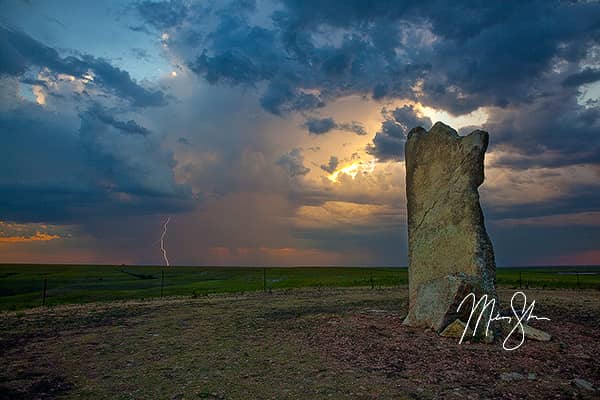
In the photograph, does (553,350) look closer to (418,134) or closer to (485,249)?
(485,249)

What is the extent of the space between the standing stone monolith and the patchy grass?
1348mm

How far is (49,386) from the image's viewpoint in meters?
9.12

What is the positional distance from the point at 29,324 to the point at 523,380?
760 inches

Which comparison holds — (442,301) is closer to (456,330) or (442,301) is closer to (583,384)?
(456,330)

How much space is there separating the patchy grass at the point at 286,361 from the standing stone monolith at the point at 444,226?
1348mm

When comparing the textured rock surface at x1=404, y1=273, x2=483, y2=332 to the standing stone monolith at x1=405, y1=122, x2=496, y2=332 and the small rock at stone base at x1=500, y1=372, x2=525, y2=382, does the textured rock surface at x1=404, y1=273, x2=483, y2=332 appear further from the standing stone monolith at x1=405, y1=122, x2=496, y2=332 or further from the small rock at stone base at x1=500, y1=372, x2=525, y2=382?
the small rock at stone base at x1=500, y1=372, x2=525, y2=382

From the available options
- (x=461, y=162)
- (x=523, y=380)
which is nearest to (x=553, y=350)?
(x=523, y=380)

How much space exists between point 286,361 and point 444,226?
7715 mm

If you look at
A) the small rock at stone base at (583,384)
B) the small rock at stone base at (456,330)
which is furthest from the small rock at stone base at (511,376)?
the small rock at stone base at (456,330)

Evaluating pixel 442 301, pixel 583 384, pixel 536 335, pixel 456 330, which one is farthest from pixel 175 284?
pixel 583 384

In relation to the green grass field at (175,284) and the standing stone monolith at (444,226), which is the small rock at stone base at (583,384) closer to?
the standing stone monolith at (444,226)

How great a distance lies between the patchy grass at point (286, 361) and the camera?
8.41 meters

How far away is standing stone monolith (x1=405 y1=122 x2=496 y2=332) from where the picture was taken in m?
13.2

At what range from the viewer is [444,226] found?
14.9 meters
